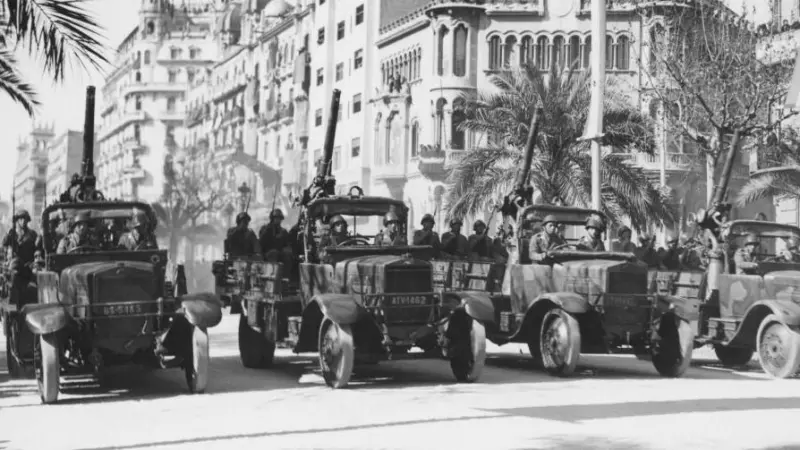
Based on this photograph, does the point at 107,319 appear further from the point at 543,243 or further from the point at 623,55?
the point at 623,55

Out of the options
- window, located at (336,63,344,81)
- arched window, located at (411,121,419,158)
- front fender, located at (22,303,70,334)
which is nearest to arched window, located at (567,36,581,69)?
arched window, located at (411,121,419,158)

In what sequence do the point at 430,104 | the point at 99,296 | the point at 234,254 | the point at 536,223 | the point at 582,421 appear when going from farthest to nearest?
the point at 430,104 → the point at 234,254 → the point at 536,223 → the point at 99,296 → the point at 582,421

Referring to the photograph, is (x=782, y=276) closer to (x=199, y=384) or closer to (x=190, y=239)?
(x=199, y=384)

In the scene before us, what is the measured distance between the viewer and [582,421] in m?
12.7

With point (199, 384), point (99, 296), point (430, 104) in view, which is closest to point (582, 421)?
point (199, 384)

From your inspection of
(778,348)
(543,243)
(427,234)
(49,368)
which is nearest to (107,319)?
(49,368)

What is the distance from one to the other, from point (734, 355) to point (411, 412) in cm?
909

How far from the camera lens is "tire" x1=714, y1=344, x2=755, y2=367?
20.8 m

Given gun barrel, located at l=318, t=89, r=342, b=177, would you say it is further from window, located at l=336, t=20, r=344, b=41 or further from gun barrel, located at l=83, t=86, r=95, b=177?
window, located at l=336, t=20, r=344, b=41

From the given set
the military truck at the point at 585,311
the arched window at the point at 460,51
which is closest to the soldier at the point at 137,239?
the military truck at the point at 585,311

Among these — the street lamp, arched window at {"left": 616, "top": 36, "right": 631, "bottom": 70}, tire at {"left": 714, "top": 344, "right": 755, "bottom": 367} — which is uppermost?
arched window at {"left": 616, "top": 36, "right": 631, "bottom": 70}

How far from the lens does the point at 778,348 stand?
18.2 metres

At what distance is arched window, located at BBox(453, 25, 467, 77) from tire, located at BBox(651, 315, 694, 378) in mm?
41086

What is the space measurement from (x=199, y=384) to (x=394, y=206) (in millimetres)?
4912
